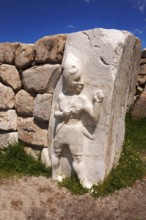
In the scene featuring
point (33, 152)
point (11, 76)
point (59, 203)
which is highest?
point (11, 76)

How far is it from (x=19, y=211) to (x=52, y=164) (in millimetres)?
758

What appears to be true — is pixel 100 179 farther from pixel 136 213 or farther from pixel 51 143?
pixel 51 143

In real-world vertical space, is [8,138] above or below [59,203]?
above

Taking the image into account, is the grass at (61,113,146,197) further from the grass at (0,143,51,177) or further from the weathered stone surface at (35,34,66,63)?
the weathered stone surface at (35,34,66,63)

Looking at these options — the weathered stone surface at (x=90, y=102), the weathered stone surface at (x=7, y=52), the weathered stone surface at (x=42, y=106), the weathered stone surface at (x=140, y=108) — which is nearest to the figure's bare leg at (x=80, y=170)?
the weathered stone surface at (x=90, y=102)

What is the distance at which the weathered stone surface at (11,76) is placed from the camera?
399 cm

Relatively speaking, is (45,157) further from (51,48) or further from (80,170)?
(51,48)

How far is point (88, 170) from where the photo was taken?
11.1 ft

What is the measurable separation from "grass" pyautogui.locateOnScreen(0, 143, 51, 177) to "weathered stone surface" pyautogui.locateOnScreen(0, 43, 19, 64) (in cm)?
126

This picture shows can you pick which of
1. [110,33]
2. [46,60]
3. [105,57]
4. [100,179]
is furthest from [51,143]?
[110,33]

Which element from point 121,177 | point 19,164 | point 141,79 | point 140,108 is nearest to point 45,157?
point 19,164

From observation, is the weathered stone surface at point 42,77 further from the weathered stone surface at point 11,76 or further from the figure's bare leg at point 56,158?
the figure's bare leg at point 56,158

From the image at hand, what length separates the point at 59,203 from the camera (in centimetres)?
315

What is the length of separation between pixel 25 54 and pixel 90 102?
1246 millimetres
